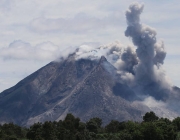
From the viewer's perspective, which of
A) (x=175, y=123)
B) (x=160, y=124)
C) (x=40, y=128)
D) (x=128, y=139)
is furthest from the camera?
(x=175, y=123)

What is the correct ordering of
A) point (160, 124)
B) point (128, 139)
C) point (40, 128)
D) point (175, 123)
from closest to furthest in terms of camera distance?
point (40, 128), point (128, 139), point (160, 124), point (175, 123)

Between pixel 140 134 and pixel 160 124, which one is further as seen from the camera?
pixel 160 124

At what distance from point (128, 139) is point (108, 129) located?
147ft

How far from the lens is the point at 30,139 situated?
5118 inches

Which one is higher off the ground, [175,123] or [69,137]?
[175,123]

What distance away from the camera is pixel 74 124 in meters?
145

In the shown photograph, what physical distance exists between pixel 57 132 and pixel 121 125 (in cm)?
4959

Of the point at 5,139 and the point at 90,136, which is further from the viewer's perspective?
the point at 90,136

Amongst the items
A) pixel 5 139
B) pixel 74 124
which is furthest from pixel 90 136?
pixel 5 139

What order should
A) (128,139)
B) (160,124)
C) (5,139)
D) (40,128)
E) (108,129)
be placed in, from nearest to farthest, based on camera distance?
(5,139)
(40,128)
(128,139)
(160,124)
(108,129)

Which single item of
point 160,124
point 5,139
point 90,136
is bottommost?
point 5,139

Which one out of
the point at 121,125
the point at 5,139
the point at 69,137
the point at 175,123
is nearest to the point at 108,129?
the point at 121,125

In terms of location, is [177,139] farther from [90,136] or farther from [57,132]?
[57,132]

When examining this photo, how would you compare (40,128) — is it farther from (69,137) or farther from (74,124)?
(74,124)
